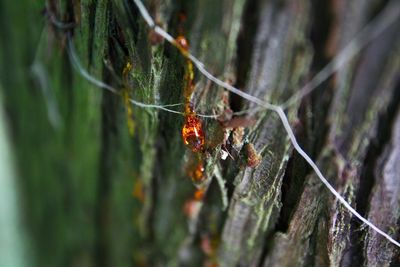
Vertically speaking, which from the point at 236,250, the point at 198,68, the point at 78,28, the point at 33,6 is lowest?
the point at 236,250

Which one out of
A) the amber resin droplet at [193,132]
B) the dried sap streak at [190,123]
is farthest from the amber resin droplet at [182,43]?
the amber resin droplet at [193,132]

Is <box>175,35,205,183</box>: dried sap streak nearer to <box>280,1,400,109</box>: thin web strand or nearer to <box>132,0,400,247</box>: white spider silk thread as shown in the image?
<box>132,0,400,247</box>: white spider silk thread

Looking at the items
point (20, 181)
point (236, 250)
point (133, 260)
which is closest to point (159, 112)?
point (236, 250)

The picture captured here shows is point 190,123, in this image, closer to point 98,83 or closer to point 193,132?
point 193,132

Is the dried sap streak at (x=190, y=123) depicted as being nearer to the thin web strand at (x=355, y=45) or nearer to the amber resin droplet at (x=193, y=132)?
the amber resin droplet at (x=193, y=132)

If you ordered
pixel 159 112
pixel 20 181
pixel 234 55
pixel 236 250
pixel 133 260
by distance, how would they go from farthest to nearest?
pixel 20 181 → pixel 133 260 → pixel 236 250 → pixel 159 112 → pixel 234 55

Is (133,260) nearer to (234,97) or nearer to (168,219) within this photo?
(168,219)
